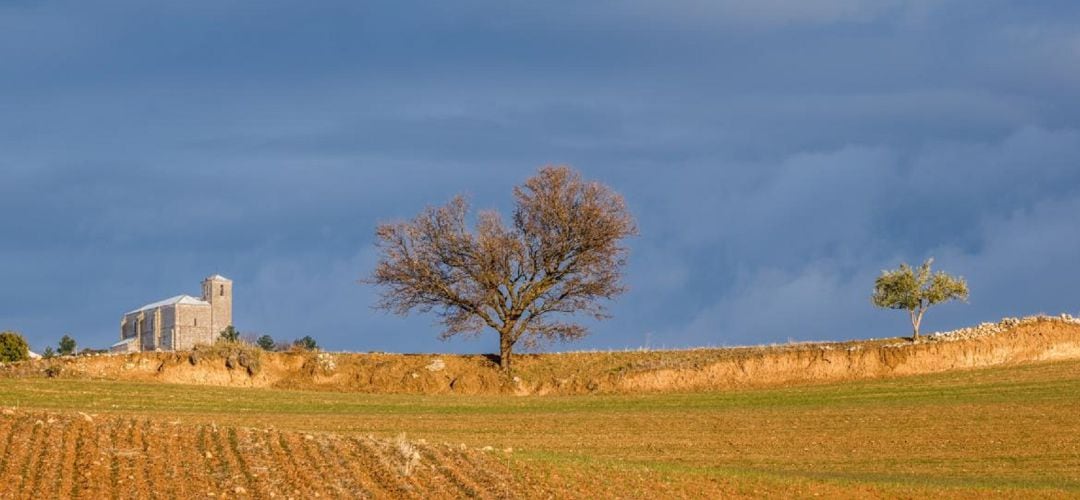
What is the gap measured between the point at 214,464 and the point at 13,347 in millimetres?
48217

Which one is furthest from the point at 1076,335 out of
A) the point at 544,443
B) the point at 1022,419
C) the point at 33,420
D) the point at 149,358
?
the point at 33,420

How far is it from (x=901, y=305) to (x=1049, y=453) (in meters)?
29.8

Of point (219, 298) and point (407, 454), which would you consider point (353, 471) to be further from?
point (219, 298)

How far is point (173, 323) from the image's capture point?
150 m

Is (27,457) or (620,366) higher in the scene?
(620,366)

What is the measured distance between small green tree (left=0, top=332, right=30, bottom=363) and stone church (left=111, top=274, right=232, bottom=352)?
7439 centimetres

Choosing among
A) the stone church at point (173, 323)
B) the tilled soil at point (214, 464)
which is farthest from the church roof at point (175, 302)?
the tilled soil at point (214, 464)

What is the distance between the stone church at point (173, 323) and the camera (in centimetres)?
14912

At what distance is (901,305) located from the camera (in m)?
68.9

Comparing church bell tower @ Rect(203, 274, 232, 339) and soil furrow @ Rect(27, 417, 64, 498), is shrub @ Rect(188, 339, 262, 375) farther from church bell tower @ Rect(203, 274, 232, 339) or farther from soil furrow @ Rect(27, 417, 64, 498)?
church bell tower @ Rect(203, 274, 232, 339)

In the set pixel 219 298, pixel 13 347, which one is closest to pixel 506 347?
pixel 13 347

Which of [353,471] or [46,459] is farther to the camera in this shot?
[353,471]

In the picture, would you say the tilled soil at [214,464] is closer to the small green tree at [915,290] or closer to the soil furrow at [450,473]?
the soil furrow at [450,473]

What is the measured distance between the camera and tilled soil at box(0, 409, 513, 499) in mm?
25266
